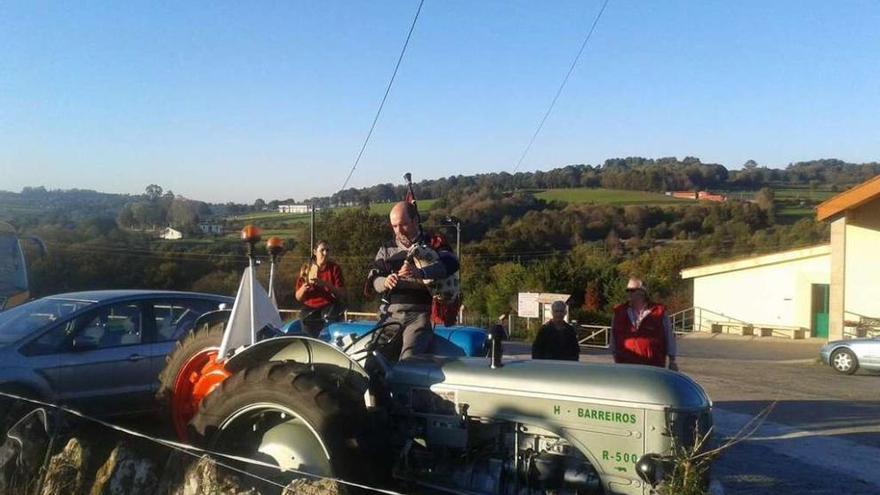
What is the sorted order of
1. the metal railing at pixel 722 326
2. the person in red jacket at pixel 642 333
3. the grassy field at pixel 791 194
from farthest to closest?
the grassy field at pixel 791 194
the metal railing at pixel 722 326
the person in red jacket at pixel 642 333

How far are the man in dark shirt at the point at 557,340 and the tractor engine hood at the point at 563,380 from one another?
334 centimetres

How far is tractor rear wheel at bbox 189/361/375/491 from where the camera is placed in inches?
171

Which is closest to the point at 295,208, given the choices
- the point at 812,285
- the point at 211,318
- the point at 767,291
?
the point at 767,291

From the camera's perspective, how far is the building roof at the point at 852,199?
83.3ft

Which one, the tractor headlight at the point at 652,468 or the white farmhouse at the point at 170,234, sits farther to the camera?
the white farmhouse at the point at 170,234

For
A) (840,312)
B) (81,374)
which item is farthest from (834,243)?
(81,374)

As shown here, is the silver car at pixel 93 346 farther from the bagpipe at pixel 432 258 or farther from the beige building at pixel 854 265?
the beige building at pixel 854 265

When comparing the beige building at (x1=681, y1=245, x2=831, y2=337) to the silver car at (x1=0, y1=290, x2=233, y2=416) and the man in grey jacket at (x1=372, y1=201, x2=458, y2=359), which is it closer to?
the silver car at (x1=0, y1=290, x2=233, y2=416)

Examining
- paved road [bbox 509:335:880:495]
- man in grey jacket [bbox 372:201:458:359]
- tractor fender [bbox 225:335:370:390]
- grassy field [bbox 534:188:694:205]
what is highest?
grassy field [bbox 534:188:694:205]

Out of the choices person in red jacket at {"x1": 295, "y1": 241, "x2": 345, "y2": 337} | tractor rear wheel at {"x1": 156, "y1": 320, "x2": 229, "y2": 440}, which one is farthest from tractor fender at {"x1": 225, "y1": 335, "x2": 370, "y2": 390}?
person in red jacket at {"x1": 295, "y1": 241, "x2": 345, "y2": 337}

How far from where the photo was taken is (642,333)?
7.82m

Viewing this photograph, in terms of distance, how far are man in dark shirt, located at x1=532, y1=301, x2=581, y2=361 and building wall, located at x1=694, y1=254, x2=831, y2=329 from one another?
33.2 m

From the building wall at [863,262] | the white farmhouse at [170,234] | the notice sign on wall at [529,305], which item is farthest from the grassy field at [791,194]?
the white farmhouse at [170,234]

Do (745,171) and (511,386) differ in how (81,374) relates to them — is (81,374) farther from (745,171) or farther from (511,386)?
(745,171)
